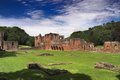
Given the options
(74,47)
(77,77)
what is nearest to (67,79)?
(77,77)

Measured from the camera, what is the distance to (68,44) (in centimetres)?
10019

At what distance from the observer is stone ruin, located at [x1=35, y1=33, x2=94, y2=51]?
306 feet

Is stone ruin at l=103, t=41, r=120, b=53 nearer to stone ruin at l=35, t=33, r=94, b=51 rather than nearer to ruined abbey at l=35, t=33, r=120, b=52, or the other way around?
ruined abbey at l=35, t=33, r=120, b=52

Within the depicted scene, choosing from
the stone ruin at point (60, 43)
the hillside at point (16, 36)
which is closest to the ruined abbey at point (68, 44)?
the stone ruin at point (60, 43)

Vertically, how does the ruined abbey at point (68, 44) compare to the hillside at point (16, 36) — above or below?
below

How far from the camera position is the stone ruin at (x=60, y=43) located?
93387 millimetres

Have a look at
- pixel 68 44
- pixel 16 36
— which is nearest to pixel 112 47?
pixel 68 44

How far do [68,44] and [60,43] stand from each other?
635cm

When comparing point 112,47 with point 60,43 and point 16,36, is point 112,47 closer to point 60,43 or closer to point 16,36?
point 60,43

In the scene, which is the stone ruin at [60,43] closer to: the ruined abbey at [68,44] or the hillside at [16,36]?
the ruined abbey at [68,44]

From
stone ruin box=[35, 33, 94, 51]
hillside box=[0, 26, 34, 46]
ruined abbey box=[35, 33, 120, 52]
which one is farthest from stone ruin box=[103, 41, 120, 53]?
hillside box=[0, 26, 34, 46]

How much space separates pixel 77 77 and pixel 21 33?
147m

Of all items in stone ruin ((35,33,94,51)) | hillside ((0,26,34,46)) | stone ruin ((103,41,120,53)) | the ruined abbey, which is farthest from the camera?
hillside ((0,26,34,46))

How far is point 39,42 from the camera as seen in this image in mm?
123000
